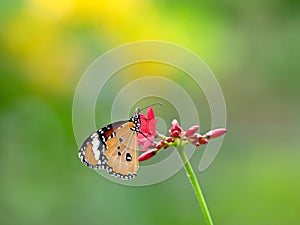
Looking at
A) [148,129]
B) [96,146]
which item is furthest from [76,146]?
[148,129]

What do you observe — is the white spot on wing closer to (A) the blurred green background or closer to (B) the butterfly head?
(B) the butterfly head

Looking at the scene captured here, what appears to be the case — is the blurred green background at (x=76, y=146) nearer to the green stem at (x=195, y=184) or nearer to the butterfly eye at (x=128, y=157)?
the butterfly eye at (x=128, y=157)

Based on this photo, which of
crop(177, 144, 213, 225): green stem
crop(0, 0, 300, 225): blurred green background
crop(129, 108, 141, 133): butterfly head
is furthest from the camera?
crop(0, 0, 300, 225): blurred green background

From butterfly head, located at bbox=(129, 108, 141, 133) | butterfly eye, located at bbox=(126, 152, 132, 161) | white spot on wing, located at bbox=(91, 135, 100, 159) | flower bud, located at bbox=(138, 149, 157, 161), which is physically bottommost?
flower bud, located at bbox=(138, 149, 157, 161)

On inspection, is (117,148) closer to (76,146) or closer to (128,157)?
(128,157)

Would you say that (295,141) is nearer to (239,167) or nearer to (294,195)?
(239,167)

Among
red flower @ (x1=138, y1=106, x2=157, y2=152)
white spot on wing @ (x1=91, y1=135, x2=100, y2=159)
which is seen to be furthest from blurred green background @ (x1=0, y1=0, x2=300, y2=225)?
red flower @ (x1=138, y1=106, x2=157, y2=152)

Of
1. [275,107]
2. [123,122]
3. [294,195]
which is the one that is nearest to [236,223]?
[294,195]

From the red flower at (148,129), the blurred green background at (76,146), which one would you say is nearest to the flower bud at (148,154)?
the red flower at (148,129)
